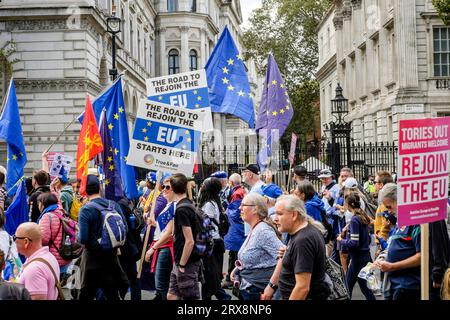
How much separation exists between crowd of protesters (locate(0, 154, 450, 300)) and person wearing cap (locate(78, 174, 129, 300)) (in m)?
0.01

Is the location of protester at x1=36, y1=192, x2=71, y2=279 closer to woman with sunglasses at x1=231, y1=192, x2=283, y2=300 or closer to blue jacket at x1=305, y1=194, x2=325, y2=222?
woman with sunglasses at x1=231, y1=192, x2=283, y2=300

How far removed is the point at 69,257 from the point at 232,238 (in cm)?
283

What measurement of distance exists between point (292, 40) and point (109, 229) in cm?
5659

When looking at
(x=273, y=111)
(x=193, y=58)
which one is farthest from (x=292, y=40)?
(x=273, y=111)

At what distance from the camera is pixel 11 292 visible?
5.05 meters

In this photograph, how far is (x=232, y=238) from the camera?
11.2 meters

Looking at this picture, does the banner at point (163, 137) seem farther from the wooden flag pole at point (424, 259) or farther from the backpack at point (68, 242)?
the wooden flag pole at point (424, 259)

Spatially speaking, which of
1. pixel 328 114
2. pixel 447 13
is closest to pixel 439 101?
pixel 447 13

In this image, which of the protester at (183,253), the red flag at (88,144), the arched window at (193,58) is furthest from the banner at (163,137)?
the arched window at (193,58)

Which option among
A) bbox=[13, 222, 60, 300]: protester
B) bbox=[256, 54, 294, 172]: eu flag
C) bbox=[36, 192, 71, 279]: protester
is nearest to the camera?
bbox=[13, 222, 60, 300]: protester

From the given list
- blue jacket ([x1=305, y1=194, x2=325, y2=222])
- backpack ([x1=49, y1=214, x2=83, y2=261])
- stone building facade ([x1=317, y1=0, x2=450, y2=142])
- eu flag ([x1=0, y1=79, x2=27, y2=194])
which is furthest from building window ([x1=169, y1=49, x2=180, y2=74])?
backpack ([x1=49, y1=214, x2=83, y2=261])

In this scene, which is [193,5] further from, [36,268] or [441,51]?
[36,268]

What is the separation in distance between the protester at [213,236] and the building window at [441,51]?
24.8m

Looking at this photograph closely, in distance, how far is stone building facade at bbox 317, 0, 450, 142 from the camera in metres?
32.3
